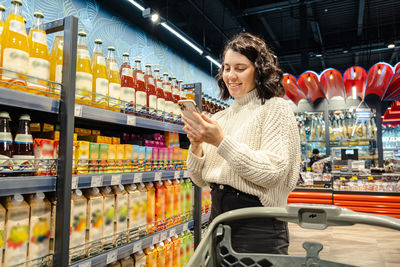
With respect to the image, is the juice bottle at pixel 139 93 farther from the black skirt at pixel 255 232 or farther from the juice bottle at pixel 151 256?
the black skirt at pixel 255 232

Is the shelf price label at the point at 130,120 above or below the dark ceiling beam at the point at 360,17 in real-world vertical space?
below

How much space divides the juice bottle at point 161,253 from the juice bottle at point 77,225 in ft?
2.45

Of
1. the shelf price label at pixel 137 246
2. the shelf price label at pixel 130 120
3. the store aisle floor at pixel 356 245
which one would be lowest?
the store aisle floor at pixel 356 245

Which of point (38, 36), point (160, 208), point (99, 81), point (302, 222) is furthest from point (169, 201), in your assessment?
point (302, 222)

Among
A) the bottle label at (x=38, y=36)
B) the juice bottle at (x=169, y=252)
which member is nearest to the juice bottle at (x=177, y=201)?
the juice bottle at (x=169, y=252)

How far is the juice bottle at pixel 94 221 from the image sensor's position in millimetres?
1632

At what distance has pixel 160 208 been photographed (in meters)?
2.24

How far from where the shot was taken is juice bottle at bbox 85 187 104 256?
5.35 ft

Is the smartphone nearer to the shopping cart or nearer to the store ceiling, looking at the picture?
the shopping cart

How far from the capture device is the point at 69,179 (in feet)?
4.51

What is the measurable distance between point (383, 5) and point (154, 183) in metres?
7.43

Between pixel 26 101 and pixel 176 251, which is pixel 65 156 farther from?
pixel 176 251

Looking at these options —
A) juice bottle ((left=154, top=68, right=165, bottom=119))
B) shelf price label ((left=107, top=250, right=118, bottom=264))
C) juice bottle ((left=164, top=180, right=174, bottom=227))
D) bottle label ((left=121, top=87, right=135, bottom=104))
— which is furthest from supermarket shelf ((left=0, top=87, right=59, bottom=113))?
juice bottle ((left=164, top=180, right=174, bottom=227))

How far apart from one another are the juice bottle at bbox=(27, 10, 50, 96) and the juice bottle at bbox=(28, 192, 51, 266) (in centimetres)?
50
